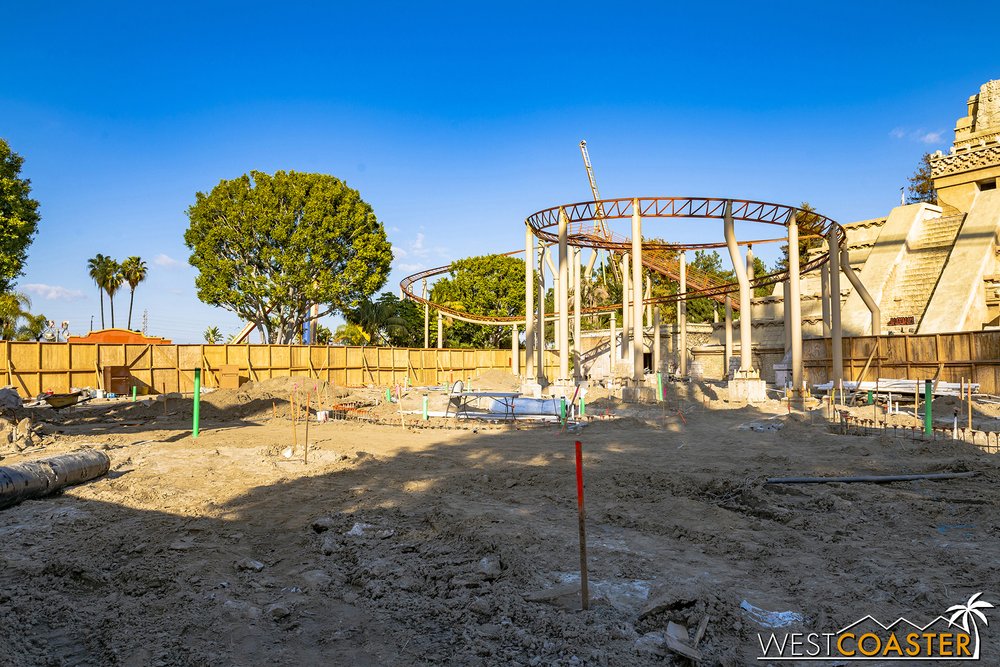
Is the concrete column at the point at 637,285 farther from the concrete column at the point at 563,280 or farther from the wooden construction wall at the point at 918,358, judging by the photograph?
the wooden construction wall at the point at 918,358

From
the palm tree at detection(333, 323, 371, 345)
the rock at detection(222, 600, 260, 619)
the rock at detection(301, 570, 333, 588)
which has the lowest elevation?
the rock at detection(301, 570, 333, 588)

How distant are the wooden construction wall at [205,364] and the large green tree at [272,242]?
19.2 feet

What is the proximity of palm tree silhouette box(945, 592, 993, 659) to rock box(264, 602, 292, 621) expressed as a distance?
488 centimetres

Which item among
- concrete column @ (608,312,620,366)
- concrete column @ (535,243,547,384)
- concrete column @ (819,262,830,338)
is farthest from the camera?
concrete column @ (608,312,620,366)

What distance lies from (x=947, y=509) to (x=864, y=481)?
59.1 inches

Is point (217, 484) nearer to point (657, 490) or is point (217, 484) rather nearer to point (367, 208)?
point (657, 490)

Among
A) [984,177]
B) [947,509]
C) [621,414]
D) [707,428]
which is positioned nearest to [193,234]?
[621,414]

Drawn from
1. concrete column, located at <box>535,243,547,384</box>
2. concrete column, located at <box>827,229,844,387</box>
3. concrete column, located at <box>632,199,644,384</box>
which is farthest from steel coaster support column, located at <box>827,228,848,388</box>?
concrete column, located at <box>535,243,547,384</box>

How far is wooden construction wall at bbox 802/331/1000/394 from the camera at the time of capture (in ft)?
78.4

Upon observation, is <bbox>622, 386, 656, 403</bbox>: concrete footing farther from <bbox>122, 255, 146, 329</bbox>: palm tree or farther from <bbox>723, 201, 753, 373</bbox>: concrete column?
<bbox>122, 255, 146, 329</bbox>: palm tree

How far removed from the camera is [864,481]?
9.38 metres

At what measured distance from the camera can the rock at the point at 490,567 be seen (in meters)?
5.56

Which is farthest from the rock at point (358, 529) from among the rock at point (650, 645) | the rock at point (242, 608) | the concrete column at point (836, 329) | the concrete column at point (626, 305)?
the concrete column at point (626, 305)

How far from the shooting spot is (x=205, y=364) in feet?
93.8
